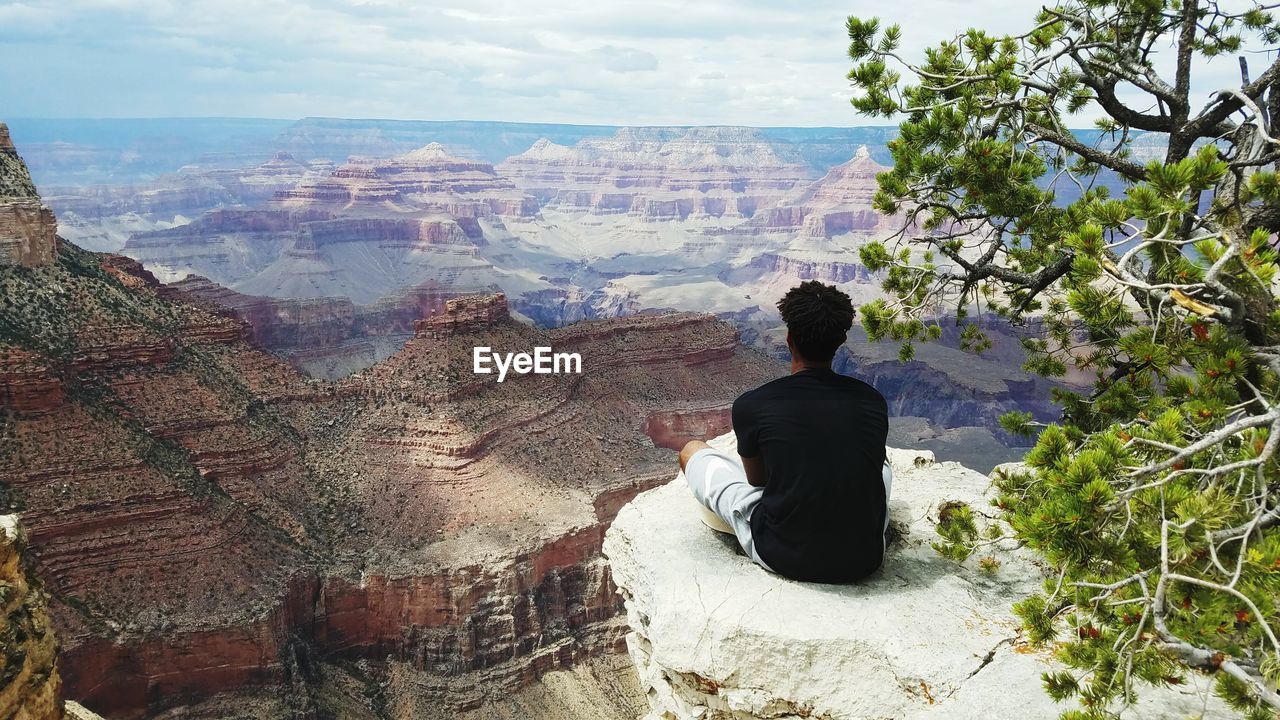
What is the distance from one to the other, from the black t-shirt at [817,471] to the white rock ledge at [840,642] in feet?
0.85

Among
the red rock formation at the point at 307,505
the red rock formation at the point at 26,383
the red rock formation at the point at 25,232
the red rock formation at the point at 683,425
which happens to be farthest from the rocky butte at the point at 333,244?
the red rock formation at the point at 26,383

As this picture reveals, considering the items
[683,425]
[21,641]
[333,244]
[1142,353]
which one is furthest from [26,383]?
[333,244]

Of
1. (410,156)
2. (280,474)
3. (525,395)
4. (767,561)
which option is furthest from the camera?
(410,156)

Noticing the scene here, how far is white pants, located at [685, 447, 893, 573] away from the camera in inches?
218

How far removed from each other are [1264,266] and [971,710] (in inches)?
99.6

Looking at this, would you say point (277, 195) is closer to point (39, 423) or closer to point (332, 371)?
point (332, 371)

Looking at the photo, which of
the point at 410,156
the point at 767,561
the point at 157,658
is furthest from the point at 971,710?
the point at 410,156

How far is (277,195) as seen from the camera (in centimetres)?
9438

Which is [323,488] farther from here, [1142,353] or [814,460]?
[1142,353]

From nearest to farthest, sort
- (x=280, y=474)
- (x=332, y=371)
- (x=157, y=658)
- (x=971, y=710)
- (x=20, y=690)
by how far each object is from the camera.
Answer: (x=971, y=710) → (x=20, y=690) → (x=157, y=658) → (x=280, y=474) → (x=332, y=371)

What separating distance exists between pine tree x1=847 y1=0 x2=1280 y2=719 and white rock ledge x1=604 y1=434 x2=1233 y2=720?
26 cm

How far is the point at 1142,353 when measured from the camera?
4.28 m

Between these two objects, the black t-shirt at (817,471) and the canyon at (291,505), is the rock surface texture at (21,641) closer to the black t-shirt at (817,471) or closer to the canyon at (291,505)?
the black t-shirt at (817,471)

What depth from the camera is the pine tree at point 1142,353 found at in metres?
3.36
